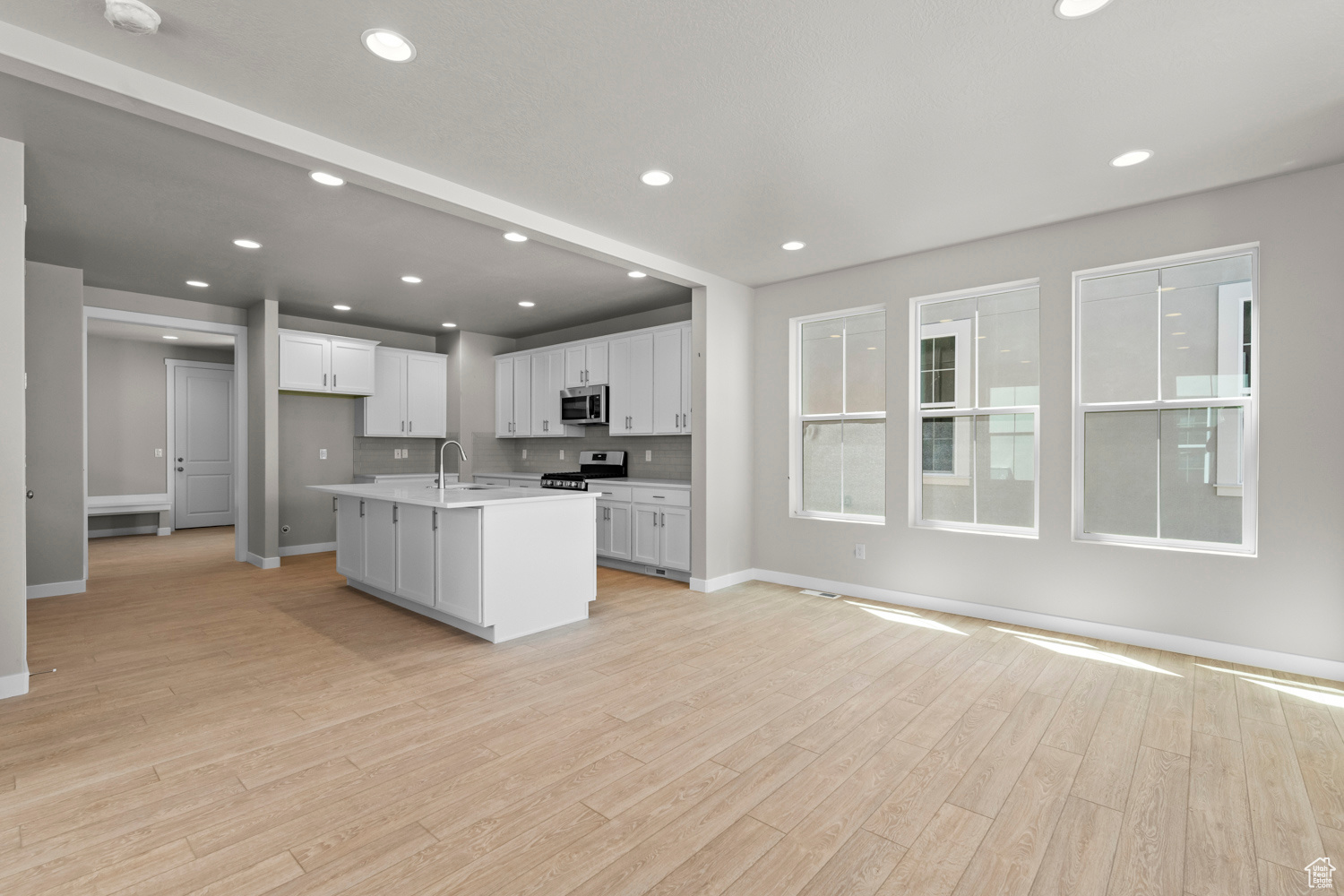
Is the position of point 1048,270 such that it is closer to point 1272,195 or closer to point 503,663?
point 1272,195

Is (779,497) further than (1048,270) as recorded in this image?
Yes

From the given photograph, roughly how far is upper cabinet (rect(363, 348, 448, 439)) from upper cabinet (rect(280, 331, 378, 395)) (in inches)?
7.9

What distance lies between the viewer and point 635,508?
6027 millimetres

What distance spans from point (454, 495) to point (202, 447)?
7.27 m

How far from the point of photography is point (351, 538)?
5160mm

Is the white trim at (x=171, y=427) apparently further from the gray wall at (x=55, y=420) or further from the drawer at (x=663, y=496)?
the drawer at (x=663, y=496)

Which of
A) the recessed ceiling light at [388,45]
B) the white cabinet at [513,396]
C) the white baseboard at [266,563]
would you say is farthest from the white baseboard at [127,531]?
the recessed ceiling light at [388,45]

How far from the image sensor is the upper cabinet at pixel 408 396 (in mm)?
7441

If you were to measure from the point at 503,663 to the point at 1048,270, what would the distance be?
168 inches

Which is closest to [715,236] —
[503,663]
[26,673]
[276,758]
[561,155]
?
[561,155]

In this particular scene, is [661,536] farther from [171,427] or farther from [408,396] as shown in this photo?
[171,427]

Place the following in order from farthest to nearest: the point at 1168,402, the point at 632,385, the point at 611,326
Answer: the point at 611,326, the point at 632,385, the point at 1168,402

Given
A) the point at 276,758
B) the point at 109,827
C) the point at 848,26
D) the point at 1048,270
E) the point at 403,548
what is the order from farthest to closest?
1. the point at 403,548
2. the point at 1048,270
3. the point at 276,758
4. the point at 848,26
5. the point at 109,827

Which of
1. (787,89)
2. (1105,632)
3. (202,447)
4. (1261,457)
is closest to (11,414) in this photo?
(787,89)
